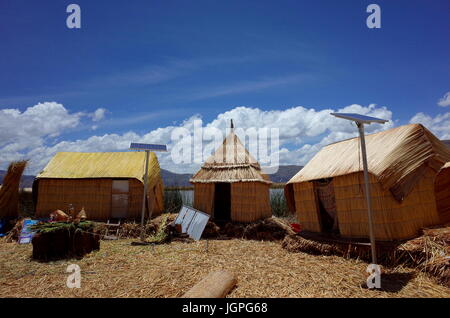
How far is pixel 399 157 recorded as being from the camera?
6.11 m

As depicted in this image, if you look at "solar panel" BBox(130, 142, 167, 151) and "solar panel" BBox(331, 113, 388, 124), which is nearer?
"solar panel" BBox(331, 113, 388, 124)

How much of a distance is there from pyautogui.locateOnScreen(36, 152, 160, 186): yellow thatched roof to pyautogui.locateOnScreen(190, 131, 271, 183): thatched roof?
6.95 ft

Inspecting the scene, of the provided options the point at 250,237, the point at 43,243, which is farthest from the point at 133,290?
the point at 250,237

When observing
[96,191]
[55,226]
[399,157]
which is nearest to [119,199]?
[96,191]

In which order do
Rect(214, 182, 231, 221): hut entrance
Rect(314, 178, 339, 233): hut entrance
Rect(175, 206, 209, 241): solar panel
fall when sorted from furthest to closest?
Rect(214, 182, 231, 221): hut entrance < Rect(175, 206, 209, 241): solar panel < Rect(314, 178, 339, 233): hut entrance

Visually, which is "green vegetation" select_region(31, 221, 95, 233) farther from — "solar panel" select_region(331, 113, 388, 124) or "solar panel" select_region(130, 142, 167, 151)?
"solar panel" select_region(331, 113, 388, 124)

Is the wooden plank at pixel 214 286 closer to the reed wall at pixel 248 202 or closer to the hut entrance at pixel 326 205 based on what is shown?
the hut entrance at pixel 326 205

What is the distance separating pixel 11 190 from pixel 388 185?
1301 centimetres

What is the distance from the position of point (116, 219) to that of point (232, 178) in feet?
15.3

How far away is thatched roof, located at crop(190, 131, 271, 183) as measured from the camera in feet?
36.2

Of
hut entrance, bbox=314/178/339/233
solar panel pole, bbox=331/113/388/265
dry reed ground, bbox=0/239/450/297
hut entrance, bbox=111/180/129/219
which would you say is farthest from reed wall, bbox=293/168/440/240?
hut entrance, bbox=111/180/129/219
